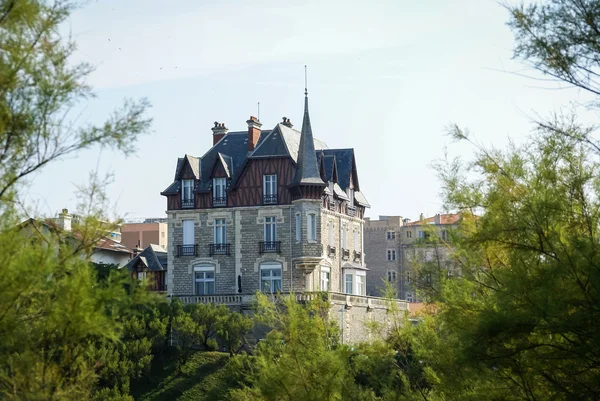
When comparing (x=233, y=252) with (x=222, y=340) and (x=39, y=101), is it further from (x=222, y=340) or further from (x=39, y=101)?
(x=39, y=101)

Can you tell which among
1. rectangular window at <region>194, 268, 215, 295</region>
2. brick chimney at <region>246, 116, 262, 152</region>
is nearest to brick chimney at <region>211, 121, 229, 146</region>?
Answer: brick chimney at <region>246, 116, 262, 152</region>

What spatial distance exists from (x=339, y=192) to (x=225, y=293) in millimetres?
7759

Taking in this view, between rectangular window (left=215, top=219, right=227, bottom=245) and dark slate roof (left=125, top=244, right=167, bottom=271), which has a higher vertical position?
rectangular window (left=215, top=219, right=227, bottom=245)

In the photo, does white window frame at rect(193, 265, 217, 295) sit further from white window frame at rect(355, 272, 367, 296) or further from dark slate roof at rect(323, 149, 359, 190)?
dark slate roof at rect(323, 149, 359, 190)

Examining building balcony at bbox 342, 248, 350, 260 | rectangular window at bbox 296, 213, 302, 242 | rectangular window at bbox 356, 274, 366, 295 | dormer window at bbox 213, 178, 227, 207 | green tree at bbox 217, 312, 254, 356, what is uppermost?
dormer window at bbox 213, 178, 227, 207

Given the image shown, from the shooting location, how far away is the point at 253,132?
5231 cm

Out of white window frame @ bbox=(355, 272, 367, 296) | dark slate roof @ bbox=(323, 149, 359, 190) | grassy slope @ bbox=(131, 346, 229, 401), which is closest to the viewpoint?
grassy slope @ bbox=(131, 346, 229, 401)

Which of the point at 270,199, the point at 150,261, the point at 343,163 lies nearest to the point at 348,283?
the point at 343,163

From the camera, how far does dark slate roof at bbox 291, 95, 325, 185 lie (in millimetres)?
49281

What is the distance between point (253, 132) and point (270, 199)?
3.81 meters

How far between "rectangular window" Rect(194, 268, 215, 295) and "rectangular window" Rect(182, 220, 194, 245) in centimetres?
152

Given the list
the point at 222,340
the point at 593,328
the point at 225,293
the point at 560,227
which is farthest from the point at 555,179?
the point at 225,293

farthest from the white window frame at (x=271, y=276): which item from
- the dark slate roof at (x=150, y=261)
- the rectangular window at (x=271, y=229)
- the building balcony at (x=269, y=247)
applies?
the dark slate roof at (x=150, y=261)

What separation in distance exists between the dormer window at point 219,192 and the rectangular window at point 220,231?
0.81 metres
